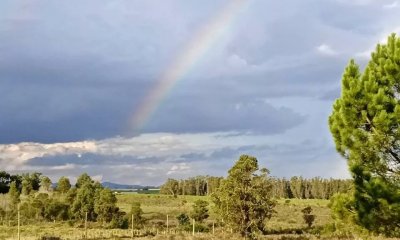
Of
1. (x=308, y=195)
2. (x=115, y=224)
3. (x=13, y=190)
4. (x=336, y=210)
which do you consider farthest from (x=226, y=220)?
(x=308, y=195)

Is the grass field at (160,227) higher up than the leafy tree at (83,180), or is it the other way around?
the leafy tree at (83,180)

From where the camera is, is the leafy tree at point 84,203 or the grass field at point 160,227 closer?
the grass field at point 160,227

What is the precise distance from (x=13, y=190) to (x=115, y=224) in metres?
21.9

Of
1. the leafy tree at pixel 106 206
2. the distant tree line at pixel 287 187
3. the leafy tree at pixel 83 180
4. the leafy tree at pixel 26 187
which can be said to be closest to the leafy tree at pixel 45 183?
the leafy tree at pixel 26 187

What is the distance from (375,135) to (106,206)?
143 ft

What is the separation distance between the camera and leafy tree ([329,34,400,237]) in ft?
50.7

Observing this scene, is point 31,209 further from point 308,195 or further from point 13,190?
point 308,195

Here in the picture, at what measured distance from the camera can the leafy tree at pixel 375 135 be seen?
15.5 meters

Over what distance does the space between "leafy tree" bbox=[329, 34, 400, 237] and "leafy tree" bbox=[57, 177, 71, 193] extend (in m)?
63.4

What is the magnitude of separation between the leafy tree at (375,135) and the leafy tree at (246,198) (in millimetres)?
14270

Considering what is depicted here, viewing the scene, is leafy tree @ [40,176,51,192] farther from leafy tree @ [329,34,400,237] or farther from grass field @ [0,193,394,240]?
leafy tree @ [329,34,400,237]

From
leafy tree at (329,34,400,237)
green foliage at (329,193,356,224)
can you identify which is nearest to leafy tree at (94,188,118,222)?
green foliage at (329,193,356,224)

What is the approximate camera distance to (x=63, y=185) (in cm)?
7550

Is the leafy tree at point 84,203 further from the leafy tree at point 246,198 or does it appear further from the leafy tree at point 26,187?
the leafy tree at point 246,198
